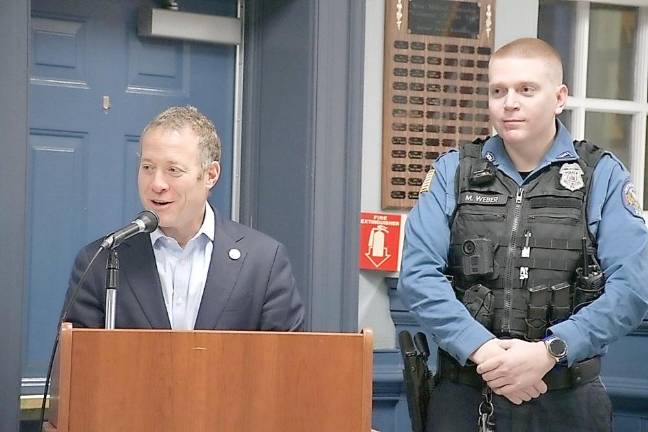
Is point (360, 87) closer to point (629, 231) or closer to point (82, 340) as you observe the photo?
point (629, 231)

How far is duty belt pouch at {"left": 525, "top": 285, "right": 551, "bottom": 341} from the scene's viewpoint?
2.98 m

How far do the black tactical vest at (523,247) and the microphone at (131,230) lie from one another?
2.92 feet

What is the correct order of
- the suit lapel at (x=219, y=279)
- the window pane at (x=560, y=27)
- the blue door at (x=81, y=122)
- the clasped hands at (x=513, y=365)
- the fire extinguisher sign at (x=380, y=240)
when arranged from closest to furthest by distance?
the clasped hands at (x=513, y=365), the suit lapel at (x=219, y=279), the blue door at (x=81, y=122), the fire extinguisher sign at (x=380, y=240), the window pane at (x=560, y=27)

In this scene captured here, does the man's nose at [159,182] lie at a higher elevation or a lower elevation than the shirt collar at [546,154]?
lower

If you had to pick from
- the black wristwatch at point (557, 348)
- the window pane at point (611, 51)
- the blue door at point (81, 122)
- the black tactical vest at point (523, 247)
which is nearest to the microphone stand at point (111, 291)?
the black tactical vest at point (523, 247)

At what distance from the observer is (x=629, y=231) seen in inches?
117

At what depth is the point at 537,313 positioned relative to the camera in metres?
2.98

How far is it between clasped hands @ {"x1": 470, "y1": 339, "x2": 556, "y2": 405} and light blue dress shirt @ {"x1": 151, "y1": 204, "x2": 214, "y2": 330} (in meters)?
0.74

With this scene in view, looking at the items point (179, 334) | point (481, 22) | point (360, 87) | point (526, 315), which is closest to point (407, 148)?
point (360, 87)

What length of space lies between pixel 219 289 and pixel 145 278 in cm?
19

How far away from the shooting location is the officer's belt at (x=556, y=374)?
298 centimetres

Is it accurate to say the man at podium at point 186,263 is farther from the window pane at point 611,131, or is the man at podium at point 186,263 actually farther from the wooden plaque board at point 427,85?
the window pane at point 611,131

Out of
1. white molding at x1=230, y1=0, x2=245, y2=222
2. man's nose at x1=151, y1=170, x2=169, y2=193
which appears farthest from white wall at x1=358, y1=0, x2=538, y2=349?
man's nose at x1=151, y1=170, x2=169, y2=193

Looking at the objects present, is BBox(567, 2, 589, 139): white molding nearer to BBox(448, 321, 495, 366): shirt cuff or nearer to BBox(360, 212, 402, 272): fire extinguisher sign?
BBox(360, 212, 402, 272): fire extinguisher sign
